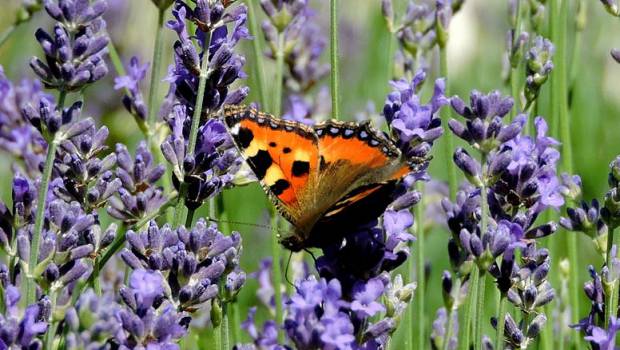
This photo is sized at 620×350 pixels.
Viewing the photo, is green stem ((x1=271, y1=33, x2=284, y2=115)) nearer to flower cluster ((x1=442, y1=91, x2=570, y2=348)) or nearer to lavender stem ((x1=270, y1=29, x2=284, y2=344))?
lavender stem ((x1=270, y1=29, x2=284, y2=344))

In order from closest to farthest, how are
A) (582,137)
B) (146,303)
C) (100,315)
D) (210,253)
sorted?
(100,315)
(146,303)
(210,253)
(582,137)

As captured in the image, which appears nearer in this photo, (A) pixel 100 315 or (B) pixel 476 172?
(A) pixel 100 315

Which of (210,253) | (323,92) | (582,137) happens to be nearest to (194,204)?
(210,253)

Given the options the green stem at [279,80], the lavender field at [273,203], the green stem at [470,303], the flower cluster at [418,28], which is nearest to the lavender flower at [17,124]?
the lavender field at [273,203]

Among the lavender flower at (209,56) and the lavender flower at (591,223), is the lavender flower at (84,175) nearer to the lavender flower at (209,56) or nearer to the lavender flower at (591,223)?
the lavender flower at (209,56)

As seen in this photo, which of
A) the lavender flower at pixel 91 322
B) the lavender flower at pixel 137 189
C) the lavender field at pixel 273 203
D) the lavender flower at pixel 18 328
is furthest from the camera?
the lavender flower at pixel 137 189

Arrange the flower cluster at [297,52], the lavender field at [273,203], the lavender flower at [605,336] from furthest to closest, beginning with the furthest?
the flower cluster at [297,52] → the lavender flower at [605,336] → the lavender field at [273,203]

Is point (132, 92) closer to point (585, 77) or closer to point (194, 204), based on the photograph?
point (194, 204)
